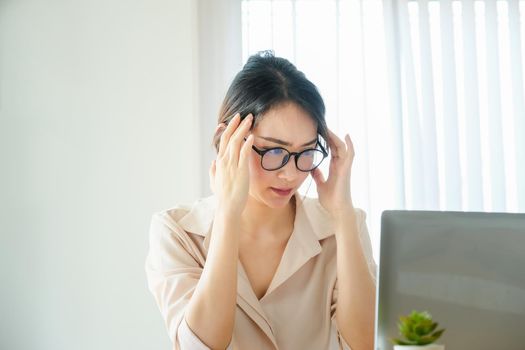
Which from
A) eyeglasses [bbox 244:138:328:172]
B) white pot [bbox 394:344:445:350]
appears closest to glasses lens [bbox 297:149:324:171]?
eyeglasses [bbox 244:138:328:172]

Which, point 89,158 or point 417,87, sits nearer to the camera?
point 89,158

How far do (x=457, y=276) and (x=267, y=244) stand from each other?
0.88m

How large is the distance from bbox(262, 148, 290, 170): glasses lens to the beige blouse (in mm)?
224

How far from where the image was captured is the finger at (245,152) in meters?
1.75

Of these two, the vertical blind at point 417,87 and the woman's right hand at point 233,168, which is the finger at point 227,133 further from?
the vertical blind at point 417,87

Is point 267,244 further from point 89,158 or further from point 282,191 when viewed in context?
point 89,158

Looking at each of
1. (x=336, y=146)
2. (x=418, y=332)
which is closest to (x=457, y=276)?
(x=418, y=332)

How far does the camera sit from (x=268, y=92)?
1854 mm

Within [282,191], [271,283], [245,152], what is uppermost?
[245,152]

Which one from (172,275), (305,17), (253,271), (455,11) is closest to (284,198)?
(253,271)

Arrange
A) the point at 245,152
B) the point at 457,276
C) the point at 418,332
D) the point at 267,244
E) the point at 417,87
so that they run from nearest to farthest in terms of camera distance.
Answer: the point at 418,332 → the point at 457,276 → the point at 245,152 → the point at 267,244 → the point at 417,87

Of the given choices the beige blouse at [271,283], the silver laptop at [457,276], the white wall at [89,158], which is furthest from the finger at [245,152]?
the white wall at [89,158]

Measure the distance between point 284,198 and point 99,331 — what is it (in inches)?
72.2

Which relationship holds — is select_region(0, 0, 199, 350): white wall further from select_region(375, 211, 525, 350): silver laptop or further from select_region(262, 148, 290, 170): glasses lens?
select_region(375, 211, 525, 350): silver laptop
